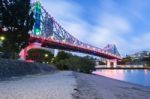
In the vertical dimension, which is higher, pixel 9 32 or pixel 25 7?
pixel 25 7

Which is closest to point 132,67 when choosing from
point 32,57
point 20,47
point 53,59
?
point 53,59

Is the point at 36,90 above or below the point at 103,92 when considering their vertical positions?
above

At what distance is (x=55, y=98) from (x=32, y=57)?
84.8 m

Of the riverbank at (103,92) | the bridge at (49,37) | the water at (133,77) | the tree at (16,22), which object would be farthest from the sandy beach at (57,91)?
the bridge at (49,37)

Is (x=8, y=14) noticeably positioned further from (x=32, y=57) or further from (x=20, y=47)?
(x=32, y=57)

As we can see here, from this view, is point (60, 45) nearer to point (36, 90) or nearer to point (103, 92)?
point (103, 92)

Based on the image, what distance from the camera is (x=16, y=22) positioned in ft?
132

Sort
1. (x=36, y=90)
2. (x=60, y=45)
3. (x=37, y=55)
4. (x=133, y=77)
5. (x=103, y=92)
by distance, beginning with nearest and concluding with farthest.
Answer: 1. (x=36, y=90)
2. (x=103, y=92)
3. (x=133, y=77)
4. (x=60, y=45)
5. (x=37, y=55)

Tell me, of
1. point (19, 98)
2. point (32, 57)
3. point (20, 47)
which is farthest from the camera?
point (32, 57)

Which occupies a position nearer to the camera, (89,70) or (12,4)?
(12,4)

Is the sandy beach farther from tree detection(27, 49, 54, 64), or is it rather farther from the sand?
tree detection(27, 49, 54, 64)

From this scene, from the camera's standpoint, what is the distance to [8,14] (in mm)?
39406

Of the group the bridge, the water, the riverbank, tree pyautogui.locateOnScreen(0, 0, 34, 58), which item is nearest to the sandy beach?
the riverbank

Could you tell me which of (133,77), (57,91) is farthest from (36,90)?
(133,77)
